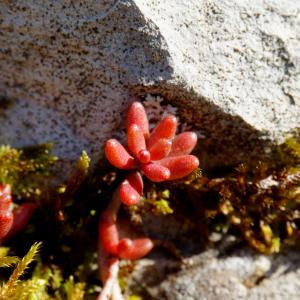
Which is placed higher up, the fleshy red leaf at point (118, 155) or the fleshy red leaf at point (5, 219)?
the fleshy red leaf at point (118, 155)

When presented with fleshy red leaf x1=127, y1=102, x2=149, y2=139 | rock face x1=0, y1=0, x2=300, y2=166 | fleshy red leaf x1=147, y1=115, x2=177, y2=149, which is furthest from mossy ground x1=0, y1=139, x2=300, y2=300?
fleshy red leaf x1=127, y1=102, x2=149, y2=139

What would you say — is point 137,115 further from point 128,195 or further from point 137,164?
point 128,195

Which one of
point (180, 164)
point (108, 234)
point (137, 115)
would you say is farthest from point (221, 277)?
point (137, 115)

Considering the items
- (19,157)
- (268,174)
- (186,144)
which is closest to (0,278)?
(19,157)

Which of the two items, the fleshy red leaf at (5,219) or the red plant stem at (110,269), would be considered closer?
the fleshy red leaf at (5,219)

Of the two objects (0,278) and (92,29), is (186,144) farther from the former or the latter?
(0,278)

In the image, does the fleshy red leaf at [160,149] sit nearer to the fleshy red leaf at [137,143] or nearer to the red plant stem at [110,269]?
the fleshy red leaf at [137,143]

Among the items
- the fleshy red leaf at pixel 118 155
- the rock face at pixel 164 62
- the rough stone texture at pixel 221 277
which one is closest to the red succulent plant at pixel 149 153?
the fleshy red leaf at pixel 118 155
